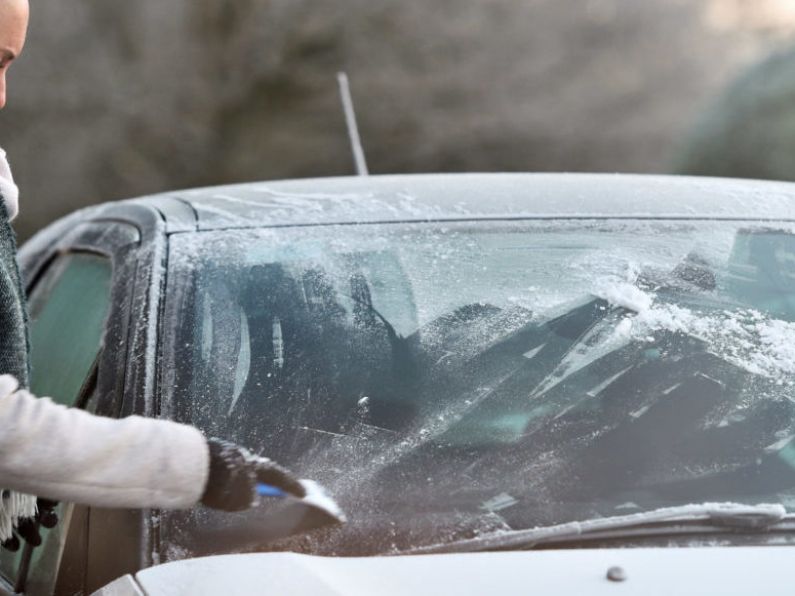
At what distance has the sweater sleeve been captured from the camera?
1.44 meters

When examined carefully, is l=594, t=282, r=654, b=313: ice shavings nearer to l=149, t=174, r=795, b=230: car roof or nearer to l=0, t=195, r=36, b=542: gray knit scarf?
l=149, t=174, r=795, b=230: car roof

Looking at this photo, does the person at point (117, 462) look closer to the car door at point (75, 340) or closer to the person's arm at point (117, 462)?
the person's arm at point (117, 462)

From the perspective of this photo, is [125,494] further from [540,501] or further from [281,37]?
[281,37]

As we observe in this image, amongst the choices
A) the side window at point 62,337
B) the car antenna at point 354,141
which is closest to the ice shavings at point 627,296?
the side window at point 62,337

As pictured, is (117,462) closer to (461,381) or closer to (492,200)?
(461,381)

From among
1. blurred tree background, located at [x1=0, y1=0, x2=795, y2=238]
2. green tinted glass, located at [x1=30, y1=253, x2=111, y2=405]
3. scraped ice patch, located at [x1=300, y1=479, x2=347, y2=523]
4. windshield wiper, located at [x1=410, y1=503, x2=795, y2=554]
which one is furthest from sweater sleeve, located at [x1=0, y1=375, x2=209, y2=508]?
blurred tree background, located at [x1=0, y1=0, x2=795, y2=238]

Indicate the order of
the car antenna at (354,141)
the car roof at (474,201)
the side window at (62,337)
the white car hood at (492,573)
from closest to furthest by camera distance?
1. the white car hood at (492,573)
2. the side window at (62,337)
3. the car roof at (474,201)
4. the car antenna at (354,141)

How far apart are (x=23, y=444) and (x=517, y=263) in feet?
2.80

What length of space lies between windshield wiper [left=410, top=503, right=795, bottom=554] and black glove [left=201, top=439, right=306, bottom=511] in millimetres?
199

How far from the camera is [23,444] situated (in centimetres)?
143

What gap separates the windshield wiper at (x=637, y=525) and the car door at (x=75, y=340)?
0.52 meters

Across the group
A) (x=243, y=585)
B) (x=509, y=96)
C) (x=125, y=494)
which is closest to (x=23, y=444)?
(x=125, y=494)

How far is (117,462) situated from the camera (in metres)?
1.45

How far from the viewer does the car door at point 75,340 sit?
175 centimetres
